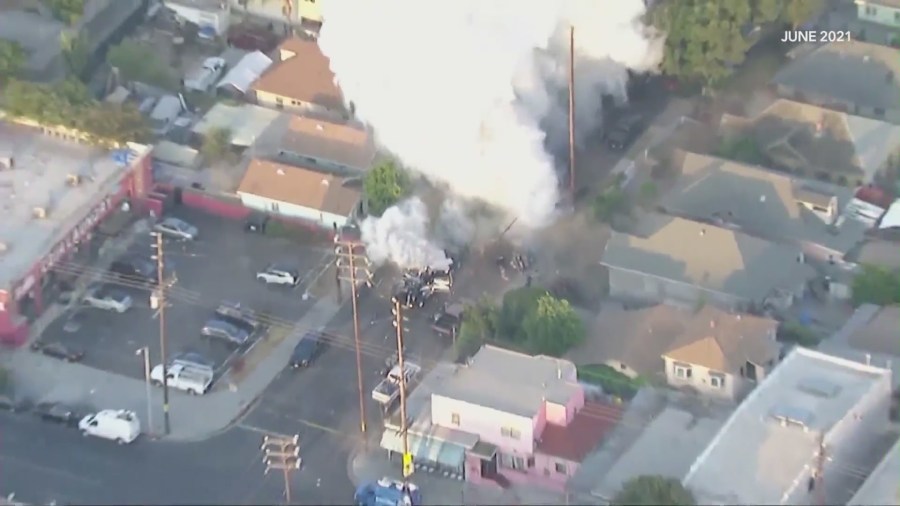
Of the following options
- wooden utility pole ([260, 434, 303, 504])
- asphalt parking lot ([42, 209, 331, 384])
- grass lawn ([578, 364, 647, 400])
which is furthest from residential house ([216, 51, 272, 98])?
grass lawn ([578, 364, 647, 400])

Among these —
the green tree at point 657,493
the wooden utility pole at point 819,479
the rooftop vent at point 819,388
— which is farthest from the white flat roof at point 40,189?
the wooden utility pole at point 819,479

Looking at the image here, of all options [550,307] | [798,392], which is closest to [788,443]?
[798,392]

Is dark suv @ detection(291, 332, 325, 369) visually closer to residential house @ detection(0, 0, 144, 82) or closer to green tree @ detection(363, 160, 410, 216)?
green tree @ detection(363, 160, 410, 216)

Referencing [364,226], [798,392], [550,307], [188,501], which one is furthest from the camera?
[364,226]

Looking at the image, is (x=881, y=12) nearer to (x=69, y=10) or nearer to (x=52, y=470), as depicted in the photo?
(x=69, y=10)

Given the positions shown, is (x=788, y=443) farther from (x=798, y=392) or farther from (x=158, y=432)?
(x=158, y=432)

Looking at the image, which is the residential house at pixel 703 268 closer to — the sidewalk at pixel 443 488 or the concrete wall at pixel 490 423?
the concrete wall at pixel 490 423
